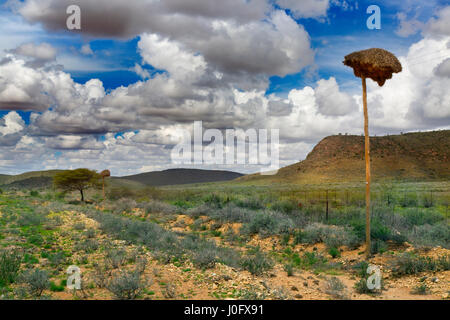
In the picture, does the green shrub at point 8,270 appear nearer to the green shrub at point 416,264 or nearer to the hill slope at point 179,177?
the green shrub at point 416,264

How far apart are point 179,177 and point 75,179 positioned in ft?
388

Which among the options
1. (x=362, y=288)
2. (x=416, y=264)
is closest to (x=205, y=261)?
(x=362, y=288)

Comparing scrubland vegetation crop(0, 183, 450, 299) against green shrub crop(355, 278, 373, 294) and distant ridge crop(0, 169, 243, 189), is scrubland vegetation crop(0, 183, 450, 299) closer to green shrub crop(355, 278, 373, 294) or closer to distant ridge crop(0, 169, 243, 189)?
green shrub crop(355, 278, 373, 294)

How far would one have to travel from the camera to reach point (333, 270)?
11062 millimetres

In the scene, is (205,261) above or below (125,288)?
below

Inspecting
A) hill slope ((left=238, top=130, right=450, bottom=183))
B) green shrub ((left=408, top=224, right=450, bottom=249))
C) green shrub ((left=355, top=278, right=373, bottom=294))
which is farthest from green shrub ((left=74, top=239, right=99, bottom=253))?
hill slope ((left=238, top=130, right=450, bottom=183))

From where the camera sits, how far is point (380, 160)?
77.7 metres

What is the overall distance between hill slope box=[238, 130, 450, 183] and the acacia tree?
160ft

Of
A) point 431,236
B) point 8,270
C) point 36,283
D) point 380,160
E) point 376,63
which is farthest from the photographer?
point 380,160

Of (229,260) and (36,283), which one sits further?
(229,260)

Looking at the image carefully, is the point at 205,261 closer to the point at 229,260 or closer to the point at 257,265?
the point at 229,260

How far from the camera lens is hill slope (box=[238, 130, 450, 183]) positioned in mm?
72312

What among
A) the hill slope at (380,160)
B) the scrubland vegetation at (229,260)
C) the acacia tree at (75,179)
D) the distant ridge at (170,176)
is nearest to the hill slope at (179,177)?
the distant ridge at (170,176)

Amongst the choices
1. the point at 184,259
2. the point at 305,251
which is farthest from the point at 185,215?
the point at 184,259
